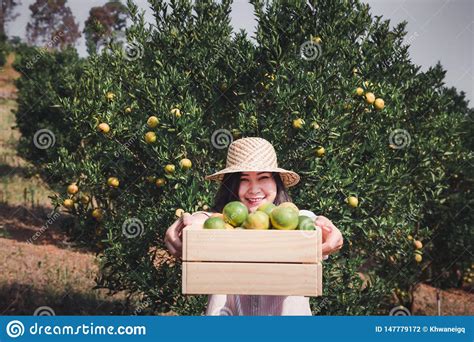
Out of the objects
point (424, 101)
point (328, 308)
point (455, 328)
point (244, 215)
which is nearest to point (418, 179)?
point (424, 101)

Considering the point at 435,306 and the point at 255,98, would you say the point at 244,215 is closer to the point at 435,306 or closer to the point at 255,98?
the point at 255,98

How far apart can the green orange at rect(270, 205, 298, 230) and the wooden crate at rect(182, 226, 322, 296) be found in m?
0.16

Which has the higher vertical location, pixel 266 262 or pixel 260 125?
pixel 260 125

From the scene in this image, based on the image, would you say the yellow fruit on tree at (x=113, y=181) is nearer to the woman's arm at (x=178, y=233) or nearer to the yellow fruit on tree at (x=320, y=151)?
the yellow fruit on tree at (x=320, y=151)

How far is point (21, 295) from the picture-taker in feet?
30.0

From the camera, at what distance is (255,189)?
401 centimetres

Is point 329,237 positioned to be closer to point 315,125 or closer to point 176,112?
point 315,125

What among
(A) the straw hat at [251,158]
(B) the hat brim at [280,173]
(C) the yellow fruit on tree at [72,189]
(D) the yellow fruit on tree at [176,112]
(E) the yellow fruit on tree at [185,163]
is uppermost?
(D) the yellow fruit on tree at [176,112]

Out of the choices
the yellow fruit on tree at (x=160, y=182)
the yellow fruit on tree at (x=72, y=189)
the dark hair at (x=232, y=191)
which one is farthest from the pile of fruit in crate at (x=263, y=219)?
the yellow fruit on tree at (x=72, y=189)

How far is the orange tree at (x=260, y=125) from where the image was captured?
18.1ft

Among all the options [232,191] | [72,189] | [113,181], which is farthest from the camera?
[72,189]

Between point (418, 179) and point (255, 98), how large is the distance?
202 cm

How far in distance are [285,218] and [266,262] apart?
0.27 metres

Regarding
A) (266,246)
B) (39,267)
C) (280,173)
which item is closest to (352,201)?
(280,173)
